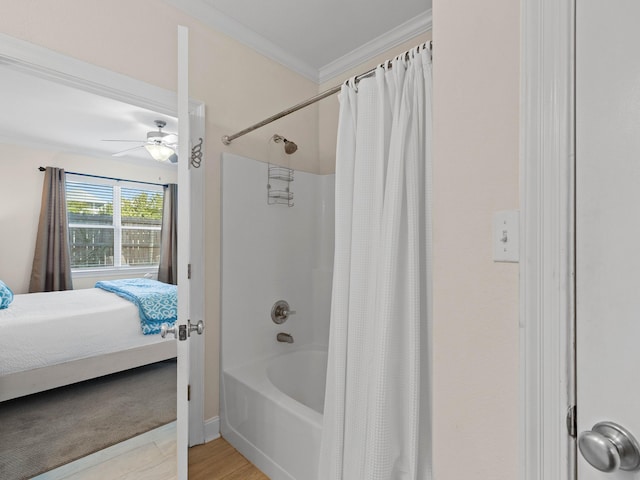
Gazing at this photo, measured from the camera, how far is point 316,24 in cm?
203

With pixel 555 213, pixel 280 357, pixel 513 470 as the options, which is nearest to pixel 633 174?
pixel 555 213

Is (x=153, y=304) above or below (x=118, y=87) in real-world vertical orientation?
below

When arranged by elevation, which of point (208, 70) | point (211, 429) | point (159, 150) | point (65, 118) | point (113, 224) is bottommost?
point (211, 429)

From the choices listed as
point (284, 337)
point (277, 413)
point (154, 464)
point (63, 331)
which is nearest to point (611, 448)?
point (277, 413)

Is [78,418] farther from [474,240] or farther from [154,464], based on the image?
[474,240]

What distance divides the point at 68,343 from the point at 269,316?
1702 millimetres

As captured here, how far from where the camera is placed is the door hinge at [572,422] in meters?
0.60

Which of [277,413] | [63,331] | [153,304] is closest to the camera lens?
[277,413]

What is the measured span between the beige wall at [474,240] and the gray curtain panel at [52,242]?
16.4ft

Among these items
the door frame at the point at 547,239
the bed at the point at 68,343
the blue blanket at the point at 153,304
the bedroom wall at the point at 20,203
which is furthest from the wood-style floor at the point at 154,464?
the bedroom wall at the point at 20,203

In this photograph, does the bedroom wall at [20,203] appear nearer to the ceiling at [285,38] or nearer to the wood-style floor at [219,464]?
the ceiling at [285,38]

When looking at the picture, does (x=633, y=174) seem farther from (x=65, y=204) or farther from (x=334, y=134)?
(x=65, y=204)

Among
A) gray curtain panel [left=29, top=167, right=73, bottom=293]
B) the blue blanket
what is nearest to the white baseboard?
the blue blanket

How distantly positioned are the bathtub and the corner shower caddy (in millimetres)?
1083
